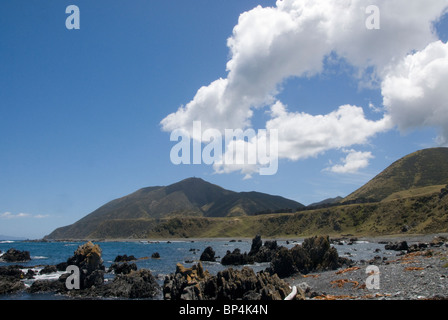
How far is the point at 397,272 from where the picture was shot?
1358 inches

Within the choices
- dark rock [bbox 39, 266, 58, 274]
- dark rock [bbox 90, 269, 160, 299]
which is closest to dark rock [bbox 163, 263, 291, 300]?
dark rock [bbox 90, 269, 160, 299]

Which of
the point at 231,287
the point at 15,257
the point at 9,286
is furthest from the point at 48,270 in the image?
the point at 231,287

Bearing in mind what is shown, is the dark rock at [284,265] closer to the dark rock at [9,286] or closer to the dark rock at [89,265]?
the dark rock at [89,265]

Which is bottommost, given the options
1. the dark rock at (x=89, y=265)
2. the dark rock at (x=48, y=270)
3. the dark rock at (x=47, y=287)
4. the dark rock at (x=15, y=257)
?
the dark rock at (x=15, y=257)

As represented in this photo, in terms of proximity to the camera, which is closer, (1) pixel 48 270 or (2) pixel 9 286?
(2) pixel 9 286

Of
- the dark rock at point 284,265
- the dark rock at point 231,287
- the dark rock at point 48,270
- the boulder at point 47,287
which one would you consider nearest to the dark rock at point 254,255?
the dark rock at point 284,265

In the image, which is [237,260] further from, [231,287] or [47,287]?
[231,287]

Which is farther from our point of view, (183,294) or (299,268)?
(299,268)

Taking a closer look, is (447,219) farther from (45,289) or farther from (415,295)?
(45,289)

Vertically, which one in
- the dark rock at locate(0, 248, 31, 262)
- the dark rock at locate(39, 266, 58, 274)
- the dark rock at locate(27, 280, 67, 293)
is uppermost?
the dark rock at locate(27, 280, 67, 293)

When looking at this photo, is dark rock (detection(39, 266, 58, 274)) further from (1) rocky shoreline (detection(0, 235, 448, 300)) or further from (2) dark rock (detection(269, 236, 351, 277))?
(2) dark rock (detection(269, 236, 351, 277))
